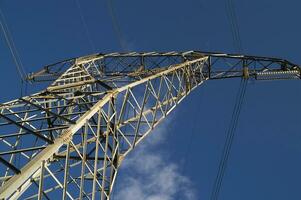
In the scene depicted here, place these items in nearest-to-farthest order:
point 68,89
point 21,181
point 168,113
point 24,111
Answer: point 21,181 → point 24,111 → point 68,89 → point 168,113

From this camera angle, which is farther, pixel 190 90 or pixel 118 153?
pixel 190 90

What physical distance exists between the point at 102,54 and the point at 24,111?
12973mm

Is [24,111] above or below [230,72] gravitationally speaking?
above

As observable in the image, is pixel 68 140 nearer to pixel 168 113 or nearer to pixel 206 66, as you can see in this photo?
pixel 168 113

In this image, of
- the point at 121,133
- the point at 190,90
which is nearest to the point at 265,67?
the point at 190,90

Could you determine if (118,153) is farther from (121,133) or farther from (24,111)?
(24,111)

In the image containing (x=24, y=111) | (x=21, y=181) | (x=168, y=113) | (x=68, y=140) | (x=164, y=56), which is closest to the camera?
(x=21, y=181)

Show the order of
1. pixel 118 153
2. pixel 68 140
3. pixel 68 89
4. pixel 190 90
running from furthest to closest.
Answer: pixel 190 90 < pixel 68 89 < pixel 118 153 < pixel 68 140

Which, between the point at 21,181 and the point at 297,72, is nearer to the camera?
the point at 21,181

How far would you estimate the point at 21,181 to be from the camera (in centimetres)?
1054

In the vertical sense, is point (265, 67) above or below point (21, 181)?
below

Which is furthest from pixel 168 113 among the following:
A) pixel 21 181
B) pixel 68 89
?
pixel 21 181

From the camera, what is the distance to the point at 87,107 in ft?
50.4

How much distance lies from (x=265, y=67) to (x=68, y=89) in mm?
13585
